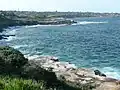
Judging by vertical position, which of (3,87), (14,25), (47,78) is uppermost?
(3,87)

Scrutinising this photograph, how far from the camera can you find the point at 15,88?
476 inches

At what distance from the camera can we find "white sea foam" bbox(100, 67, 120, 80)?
135 feet

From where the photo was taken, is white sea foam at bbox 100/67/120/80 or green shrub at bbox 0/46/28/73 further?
white sea foam at bbox 100/67/120/80

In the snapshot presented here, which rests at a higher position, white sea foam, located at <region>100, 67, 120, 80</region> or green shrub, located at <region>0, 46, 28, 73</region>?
green shrub, located at <region>0, 46, 28, 73</region>

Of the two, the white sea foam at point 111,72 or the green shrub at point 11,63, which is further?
the white sea foam at point 111,72

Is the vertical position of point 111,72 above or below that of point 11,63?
below

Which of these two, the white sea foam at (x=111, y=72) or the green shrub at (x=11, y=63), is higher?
the green shrub at (x=11, y=63)

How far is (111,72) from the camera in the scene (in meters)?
43.5

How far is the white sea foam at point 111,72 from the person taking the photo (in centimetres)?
4129

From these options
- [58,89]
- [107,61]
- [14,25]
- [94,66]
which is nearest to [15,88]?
[58,89]

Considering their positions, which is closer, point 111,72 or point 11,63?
point 11,63

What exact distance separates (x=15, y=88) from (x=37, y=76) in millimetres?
11291

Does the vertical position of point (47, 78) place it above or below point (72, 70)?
above

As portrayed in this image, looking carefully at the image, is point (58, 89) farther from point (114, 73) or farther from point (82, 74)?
point (114, 73)
